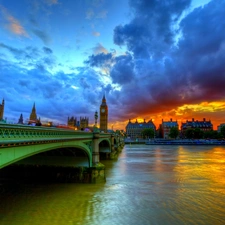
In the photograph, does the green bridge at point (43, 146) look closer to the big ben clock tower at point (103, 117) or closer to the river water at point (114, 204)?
the river water at point (114, 204)

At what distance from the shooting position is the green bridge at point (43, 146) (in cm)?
1115

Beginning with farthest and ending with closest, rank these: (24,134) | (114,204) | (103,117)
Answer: (103,117) → (114,204) → (24,134)

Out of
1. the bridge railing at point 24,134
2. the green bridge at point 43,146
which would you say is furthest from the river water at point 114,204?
the bridge railing at point 24,134

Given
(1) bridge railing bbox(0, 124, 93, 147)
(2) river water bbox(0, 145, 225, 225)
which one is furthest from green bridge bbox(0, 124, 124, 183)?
(2) river water bbox(0, 145, 225, 225)

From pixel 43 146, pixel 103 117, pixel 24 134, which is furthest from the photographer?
pixel 103 117

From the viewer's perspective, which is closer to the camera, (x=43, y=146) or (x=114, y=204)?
(x=43, y=146)

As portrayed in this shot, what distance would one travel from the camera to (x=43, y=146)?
15656mm

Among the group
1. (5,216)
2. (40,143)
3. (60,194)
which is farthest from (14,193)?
(40,143)

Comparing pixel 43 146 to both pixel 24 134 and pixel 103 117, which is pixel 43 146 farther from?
pixel 103 117

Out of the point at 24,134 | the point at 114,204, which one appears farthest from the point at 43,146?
the point at 114,204

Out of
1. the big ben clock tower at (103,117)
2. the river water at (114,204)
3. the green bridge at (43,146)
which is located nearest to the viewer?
the green bridge at (43,146)

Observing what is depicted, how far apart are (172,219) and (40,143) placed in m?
10.7

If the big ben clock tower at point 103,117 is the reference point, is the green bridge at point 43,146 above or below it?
below

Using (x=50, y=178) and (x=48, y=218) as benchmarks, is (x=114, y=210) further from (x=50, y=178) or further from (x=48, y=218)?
(x=50, y=178)
